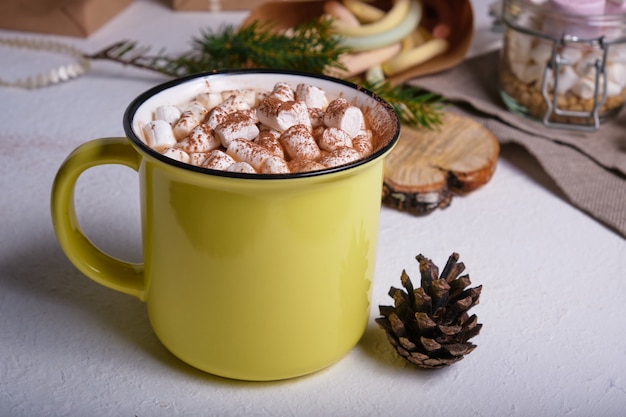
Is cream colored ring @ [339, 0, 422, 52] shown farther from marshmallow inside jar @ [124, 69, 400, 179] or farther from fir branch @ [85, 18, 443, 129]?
marshmallow inside jar @ [124, 69, 400, 179]

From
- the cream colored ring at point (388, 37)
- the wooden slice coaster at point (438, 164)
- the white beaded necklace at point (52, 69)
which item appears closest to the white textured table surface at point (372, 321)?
the wooden slice coaster at point (438, 164)

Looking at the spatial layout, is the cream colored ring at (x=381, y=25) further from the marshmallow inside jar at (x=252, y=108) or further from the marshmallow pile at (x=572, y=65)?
the marshmallow inside jar at (x=252, y=108)

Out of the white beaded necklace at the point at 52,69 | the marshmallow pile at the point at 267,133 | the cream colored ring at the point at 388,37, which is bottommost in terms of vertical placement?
the white beaded necklace at the point at 52,69

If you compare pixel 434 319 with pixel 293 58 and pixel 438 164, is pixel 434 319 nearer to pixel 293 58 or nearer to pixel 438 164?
pixel 438 164

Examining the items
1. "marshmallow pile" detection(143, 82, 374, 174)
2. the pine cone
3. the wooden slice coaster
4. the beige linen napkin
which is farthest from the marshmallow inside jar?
the beige linen napkin

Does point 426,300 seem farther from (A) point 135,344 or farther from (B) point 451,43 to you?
(B) point 451,43

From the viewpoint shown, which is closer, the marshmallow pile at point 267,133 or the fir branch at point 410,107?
the marshmallow pile at point 267,133

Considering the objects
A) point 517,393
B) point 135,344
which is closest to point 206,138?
point 135,344
